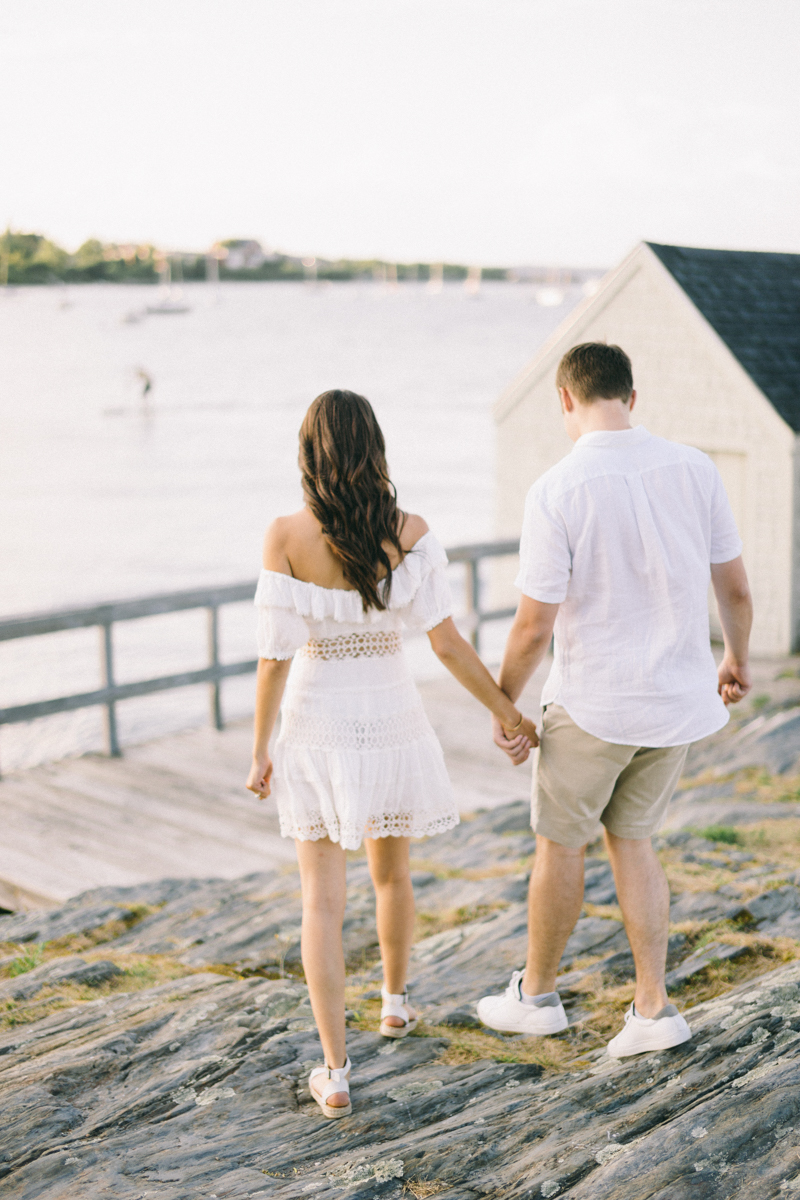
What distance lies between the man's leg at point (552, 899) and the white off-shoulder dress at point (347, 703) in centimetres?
38

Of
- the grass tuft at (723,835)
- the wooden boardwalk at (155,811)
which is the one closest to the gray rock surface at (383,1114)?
the grass tuft at (723,835)

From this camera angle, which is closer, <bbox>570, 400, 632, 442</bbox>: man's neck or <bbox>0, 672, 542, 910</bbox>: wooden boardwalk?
<bbox>570, 400, 632, 442</bbox>: man's neck

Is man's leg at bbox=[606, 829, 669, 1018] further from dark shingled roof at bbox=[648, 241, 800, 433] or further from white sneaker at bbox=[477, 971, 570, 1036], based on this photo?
dark shingled roof at bbox=[648, 241, 800, 433]

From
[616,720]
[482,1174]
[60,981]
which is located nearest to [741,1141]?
[482,1174]

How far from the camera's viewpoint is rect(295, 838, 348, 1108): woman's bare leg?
10.8ft

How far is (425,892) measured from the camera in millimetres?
5574

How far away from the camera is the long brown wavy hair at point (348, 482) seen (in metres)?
3.22

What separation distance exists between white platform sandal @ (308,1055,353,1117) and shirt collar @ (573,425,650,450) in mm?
1879

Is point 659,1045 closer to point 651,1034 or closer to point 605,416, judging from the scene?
point 651,1034

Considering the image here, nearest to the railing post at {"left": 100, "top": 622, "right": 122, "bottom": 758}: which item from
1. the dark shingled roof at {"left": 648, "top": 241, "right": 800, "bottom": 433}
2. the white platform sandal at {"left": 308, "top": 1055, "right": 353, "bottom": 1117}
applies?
the white platform sandal at {"left": 308, "top": 1055, "right": 353, "bottom": 1117}

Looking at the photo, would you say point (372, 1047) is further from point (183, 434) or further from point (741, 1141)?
point (183, 434)

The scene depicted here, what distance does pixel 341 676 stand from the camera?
335cm

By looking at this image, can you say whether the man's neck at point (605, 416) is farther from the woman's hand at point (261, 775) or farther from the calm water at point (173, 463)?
the calm water at point (173, 463)

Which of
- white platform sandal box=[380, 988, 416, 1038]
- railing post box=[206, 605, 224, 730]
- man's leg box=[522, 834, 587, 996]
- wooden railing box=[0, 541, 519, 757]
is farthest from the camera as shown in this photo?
railing post box=[206, 605, 224, 730]
